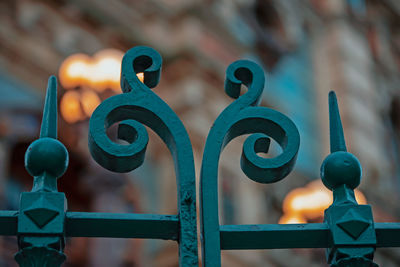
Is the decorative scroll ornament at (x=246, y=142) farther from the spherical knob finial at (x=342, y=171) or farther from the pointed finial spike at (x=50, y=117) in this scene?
the pointed finial spike at (x=50, y=117)

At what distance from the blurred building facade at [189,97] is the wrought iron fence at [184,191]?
3.69 m

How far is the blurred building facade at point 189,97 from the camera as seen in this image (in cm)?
595

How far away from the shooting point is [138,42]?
7.03m

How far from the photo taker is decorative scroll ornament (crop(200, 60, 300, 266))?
1.67 meters

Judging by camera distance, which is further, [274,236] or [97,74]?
[97,74]

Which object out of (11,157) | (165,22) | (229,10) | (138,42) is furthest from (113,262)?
(229,10)

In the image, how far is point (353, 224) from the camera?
1.65 m

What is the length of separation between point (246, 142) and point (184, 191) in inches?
6.1

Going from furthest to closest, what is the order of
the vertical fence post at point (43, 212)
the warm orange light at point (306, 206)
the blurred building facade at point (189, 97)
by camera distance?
the blurred building facade at point (189, 97), the warm orange light at point (306, 206), the vertical fence post at point (43, 212)

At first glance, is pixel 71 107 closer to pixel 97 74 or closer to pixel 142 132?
pixel 97 74

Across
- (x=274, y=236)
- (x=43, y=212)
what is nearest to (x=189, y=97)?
(x=274, y=236)

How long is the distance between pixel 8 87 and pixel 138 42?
1.29 m

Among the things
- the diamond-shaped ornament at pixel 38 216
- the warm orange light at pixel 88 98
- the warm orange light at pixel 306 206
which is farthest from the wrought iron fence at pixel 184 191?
the warm orange light at pixel 306 206

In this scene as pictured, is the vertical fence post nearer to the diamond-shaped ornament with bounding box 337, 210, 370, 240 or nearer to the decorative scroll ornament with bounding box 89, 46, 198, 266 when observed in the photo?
the decorative scroll ornament with bounding box 89, 46, 198, 266
